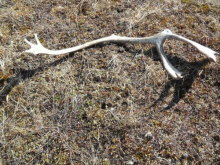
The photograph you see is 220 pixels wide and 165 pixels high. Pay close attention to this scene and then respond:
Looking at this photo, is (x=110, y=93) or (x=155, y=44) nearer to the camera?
(x=110, y=93)

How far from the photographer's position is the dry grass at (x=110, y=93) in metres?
2.82

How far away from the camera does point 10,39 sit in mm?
3988

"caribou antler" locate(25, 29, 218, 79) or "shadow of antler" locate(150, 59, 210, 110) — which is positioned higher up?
"caribou antler" locate(25, 29, 218, 79)

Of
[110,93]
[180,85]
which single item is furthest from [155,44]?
[110,93]

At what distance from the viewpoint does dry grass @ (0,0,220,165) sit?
2.82m

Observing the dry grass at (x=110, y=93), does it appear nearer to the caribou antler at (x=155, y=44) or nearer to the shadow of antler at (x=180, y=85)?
the shadow of antler at (x=180, y=85)

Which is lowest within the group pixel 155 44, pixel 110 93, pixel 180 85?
pixel 110 93

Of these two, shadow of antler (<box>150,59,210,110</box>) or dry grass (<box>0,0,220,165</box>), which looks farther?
shadow of antler (<box>150,59,210,110</box>)

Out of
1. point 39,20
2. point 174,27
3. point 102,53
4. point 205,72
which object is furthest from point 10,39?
point 205,72

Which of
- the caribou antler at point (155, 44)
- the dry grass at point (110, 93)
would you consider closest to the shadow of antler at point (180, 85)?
the dry grass at point (110, 93)

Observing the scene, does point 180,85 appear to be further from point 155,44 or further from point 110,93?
point 110,93

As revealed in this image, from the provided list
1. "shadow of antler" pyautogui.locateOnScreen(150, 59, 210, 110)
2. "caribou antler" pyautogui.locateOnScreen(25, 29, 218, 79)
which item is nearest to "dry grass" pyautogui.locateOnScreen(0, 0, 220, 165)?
"shadow of antler" pyautogui.locateOnScreen(150, 59, 210, 110)

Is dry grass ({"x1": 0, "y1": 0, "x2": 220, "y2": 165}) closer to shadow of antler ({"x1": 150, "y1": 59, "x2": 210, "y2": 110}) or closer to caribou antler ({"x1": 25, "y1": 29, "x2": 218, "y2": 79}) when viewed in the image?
shadow of antler ({"x1": 150, "y1": 59, "x2": 210, "y2": 110})

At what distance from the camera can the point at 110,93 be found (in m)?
3.25
